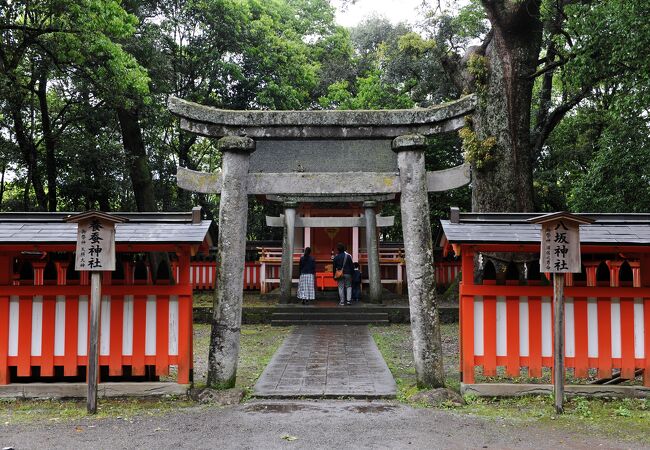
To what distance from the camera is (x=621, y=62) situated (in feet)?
39.8

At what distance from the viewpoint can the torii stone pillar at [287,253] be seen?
19531mm

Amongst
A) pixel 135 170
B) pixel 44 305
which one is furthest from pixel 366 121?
pixel 135 170

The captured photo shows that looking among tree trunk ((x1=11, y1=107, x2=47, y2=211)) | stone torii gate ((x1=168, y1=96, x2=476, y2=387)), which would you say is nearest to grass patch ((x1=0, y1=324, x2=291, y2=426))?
stone torii gate ((x1=168, y1=96, x2=476, y2=387))

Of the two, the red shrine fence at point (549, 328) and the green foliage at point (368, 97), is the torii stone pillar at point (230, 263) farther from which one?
the green foliage at point (368, 97)

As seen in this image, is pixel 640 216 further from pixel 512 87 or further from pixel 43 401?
pixel 43 401

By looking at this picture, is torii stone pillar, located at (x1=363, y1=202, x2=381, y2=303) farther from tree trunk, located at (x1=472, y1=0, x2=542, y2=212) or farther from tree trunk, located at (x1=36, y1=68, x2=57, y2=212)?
tree trunk, located at (x1=36, y1=68, x2=57, y2=212)

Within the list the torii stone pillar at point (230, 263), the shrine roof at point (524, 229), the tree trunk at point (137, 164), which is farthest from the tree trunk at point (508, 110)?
the tree trunk at point (137, 164)

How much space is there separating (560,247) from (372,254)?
12.3 m

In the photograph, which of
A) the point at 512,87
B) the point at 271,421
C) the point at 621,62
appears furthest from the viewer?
the point at 512,87

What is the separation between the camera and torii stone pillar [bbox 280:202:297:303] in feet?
64.1

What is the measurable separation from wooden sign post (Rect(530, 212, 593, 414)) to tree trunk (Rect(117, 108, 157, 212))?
48.3 feet

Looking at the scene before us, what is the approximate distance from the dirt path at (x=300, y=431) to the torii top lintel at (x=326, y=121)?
384 centimetres

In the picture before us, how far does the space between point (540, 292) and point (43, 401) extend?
6924mm

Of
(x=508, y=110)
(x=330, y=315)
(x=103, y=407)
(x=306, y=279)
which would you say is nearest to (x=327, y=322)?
(x=330, y=315)
